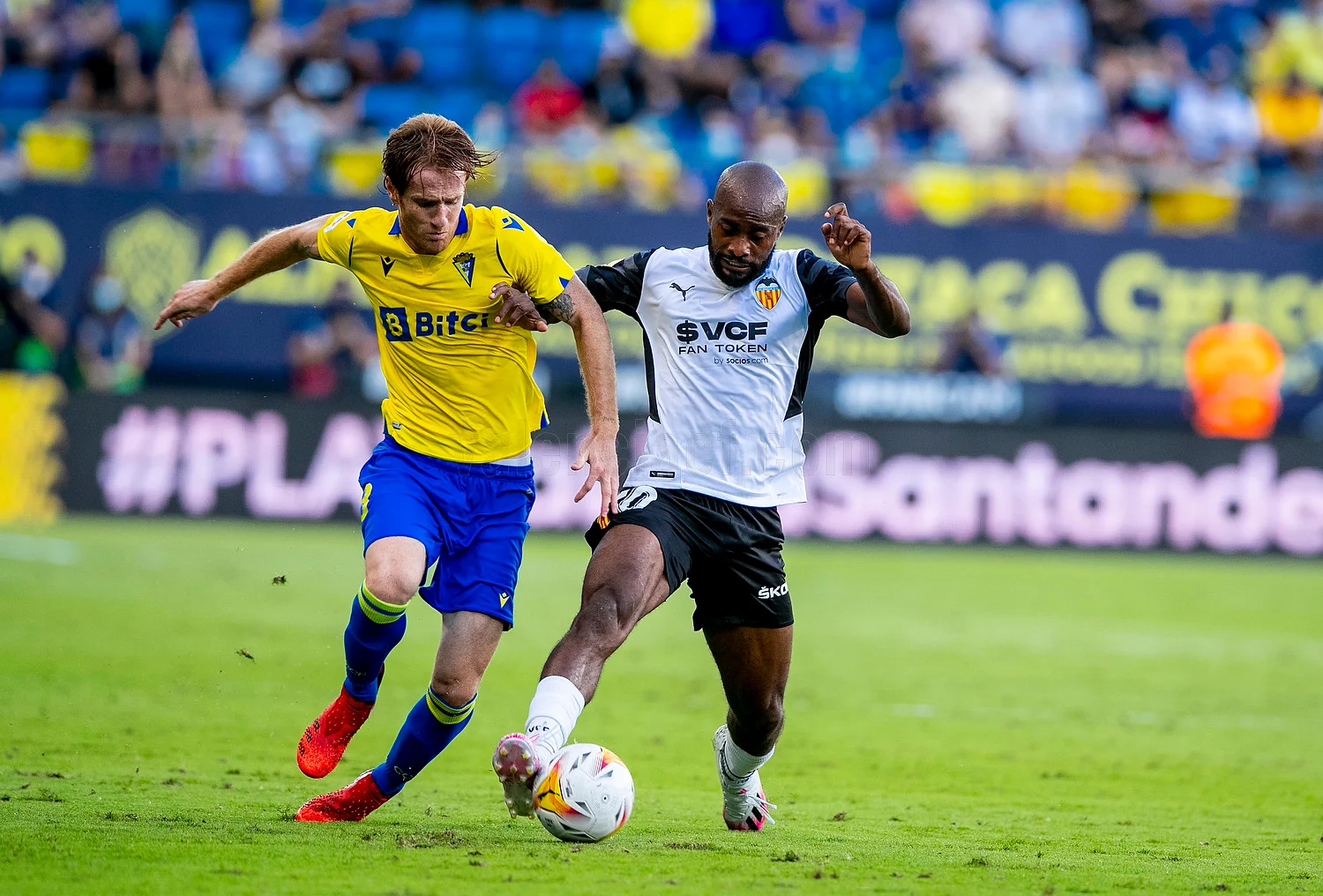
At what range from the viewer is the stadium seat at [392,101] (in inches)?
841

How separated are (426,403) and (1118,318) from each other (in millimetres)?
16711

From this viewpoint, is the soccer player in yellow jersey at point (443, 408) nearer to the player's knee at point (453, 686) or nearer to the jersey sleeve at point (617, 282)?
the player's knee at point (453, 686)

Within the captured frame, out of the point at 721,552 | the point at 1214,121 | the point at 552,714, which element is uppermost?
the point at 1214,121

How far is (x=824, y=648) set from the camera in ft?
43.1

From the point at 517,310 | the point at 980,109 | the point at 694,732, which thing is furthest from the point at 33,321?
the point at 517,310

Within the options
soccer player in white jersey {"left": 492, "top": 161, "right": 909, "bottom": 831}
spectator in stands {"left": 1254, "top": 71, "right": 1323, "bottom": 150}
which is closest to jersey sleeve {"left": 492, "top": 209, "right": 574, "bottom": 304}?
soccer player in white jersey {"left": 492, "top": 161, "right": 909, "bottom": 831}

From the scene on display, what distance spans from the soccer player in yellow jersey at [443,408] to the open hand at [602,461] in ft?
0.20

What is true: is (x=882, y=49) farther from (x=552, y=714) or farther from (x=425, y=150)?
(x=552, y=714)

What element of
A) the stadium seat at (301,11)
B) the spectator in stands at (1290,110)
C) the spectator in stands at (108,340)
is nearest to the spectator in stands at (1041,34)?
the spectator in stands at (1290,110)

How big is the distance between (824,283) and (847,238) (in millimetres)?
652

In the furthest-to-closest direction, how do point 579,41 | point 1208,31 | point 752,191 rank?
point 1208,31 < point 579,41 < point 752,191

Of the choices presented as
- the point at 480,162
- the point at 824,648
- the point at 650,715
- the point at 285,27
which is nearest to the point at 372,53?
the point at 285,27

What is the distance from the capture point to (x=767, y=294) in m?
6.60

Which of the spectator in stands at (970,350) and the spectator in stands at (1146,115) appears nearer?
the spectator in stands at (970,350)
